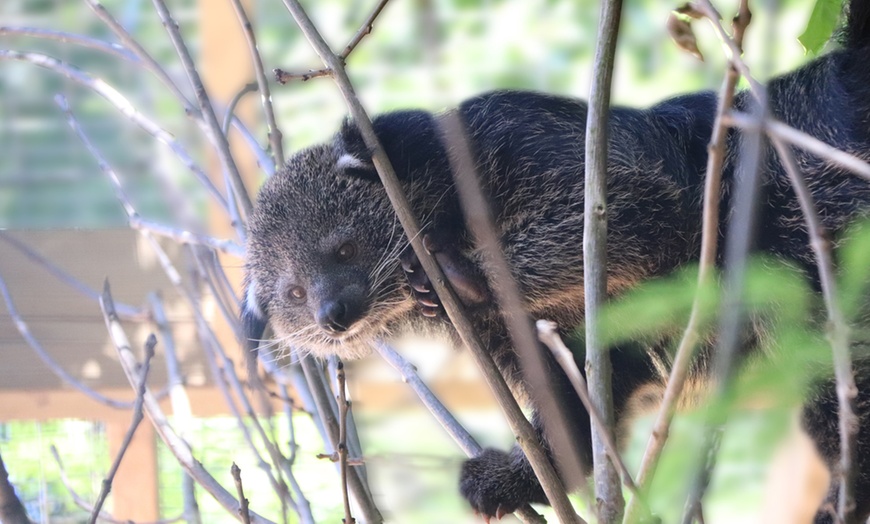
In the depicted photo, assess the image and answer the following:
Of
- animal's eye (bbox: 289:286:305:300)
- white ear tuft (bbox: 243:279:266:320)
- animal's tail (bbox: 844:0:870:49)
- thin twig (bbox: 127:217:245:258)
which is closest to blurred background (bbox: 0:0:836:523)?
thin twig (bbox: 127:217:245:258)

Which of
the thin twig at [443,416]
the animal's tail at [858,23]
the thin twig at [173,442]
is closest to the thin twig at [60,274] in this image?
the thin twig at [173,442]

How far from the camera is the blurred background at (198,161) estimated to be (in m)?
3.37

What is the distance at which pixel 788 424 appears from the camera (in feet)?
2.97

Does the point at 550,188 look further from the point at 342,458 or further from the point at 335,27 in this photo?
the point at 335,27

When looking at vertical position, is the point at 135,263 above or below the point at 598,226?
above

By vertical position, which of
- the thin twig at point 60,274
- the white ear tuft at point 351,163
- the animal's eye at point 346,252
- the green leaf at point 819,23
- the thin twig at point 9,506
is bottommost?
the thin twig at point 9,506

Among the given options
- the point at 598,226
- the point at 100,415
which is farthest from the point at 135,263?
the point at 598,226

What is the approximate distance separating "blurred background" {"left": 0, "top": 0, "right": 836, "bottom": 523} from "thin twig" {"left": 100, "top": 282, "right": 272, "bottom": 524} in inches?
30.6

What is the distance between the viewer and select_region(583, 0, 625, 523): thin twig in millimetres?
1241

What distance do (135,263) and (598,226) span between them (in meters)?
2.81

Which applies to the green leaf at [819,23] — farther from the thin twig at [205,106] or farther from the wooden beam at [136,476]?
the wooden beam at [136,476]

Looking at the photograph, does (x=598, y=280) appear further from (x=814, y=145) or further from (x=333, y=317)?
(x=333, y=317)

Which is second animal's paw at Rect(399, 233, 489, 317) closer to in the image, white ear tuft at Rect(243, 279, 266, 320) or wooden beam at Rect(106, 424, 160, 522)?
white ear tuft at Rect(243, 279, 266, 320)

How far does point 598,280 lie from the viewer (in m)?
1.27
